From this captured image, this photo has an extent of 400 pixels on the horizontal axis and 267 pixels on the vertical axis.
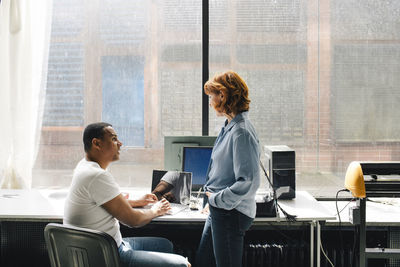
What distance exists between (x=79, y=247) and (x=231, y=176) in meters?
0.75

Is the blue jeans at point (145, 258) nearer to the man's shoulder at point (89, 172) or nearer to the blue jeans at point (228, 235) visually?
the blue jeans at point (228, 235)

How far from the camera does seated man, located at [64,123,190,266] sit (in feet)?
5.87

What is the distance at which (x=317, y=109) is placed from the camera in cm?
309

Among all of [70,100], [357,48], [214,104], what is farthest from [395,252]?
[70,100]

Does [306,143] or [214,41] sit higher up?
[214,41]

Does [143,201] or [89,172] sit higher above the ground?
[89,172]

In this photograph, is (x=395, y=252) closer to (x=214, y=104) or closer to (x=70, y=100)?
(x=214, y=104)

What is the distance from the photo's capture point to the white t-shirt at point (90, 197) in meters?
1.78

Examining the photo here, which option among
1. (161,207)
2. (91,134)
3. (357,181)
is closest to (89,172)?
(91,134)

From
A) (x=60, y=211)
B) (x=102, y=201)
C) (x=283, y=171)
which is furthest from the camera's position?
(x=283, y=171)

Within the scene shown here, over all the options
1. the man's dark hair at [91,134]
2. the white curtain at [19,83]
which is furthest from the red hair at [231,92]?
the white curtain at [19,83]

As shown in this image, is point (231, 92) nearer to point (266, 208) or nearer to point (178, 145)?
point (266, 208)

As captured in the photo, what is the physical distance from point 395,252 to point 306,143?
3.97ft

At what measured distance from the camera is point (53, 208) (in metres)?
2.46
